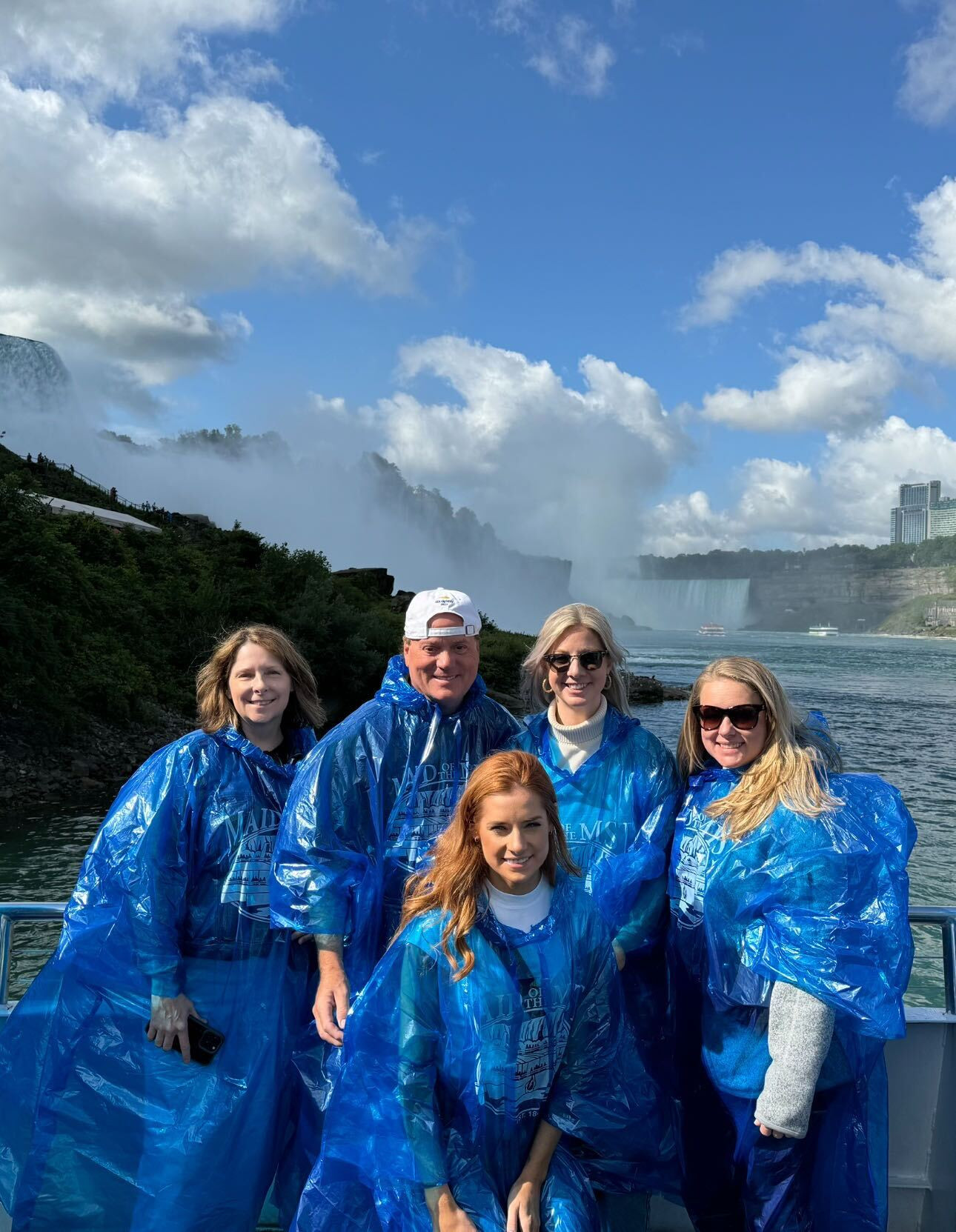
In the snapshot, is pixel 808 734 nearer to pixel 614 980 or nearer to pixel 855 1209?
pixel 614 980

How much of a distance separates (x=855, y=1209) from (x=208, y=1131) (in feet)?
5.38

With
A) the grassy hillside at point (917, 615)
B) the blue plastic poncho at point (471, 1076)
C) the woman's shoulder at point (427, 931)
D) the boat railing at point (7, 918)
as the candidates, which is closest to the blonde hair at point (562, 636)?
the blue plastic poncho at point (471, 1076)

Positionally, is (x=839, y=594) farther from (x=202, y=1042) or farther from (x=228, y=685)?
(x=202, y=1042)

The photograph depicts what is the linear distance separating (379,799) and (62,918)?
1.07m

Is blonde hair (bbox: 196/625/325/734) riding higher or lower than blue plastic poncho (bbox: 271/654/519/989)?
higher

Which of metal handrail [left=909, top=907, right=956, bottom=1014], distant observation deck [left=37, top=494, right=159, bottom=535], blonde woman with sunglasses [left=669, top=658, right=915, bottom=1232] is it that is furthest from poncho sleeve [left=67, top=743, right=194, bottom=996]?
distant observation deck [left=37, top=494, right=159, bottom=535]

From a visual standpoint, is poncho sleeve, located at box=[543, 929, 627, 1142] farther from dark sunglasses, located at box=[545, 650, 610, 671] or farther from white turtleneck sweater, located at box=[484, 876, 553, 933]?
dark sunglasses, located at box=[545, 650, 610, 671]

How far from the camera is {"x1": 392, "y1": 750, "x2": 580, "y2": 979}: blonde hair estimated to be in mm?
1972

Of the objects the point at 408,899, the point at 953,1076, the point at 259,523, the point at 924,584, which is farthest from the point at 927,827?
the point at 924,584

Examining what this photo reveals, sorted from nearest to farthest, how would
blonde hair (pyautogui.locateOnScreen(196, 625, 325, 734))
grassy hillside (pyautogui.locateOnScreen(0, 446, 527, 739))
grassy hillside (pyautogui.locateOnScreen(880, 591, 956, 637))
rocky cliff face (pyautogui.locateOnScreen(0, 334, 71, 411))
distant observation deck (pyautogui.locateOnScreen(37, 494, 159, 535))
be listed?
blonde hair (pyautogui.locateOnScreen(196, 625, 325, 734)) < grassy hillside (pyautogui.locateOnScreen(0, 446, 527, 739)) < distant observation deck (pyautogui.locateOnScreen(37, 494, 159, 535)) < rocky cliff face (pyautogui.locateOnScreen(0, 334, 71, 411)) < grassy hillside (pyautogui.locateOnScreen(880, 591, 956, 637))

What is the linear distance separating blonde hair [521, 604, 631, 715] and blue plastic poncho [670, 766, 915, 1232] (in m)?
0.45

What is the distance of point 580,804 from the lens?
246cm

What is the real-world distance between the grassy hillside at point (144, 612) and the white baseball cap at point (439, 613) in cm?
1288

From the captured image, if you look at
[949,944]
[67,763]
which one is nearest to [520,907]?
[949,944]
